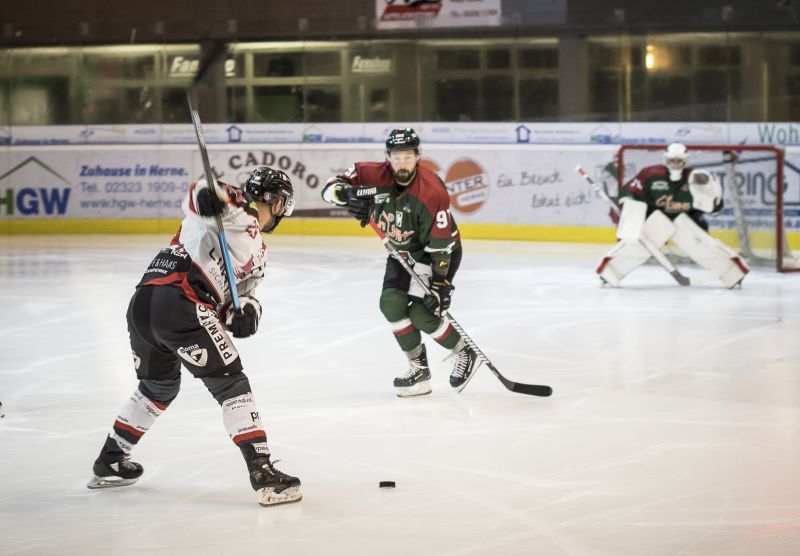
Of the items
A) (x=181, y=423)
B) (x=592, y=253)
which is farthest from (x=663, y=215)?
(x=181, y=423)

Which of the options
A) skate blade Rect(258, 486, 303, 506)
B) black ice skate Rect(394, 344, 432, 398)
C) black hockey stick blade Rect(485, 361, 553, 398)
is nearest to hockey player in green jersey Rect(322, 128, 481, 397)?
black ice skate Rect(394, 344, 432, 398)

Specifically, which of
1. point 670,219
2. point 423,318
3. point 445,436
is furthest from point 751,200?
point 445,436

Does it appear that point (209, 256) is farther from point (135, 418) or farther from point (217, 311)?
point (135, 418)

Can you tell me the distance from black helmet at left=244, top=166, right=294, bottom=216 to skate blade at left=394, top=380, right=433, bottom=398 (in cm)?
165

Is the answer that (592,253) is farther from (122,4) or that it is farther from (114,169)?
(122,4)

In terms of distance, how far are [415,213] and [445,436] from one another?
41.2 inches

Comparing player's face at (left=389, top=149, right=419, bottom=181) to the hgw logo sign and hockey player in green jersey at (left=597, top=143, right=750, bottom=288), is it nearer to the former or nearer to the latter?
hockey player in green jersey at (left=597, top=143, right=750, bottom=288)

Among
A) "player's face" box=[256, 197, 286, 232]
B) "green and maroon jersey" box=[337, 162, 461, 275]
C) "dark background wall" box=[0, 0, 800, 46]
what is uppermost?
"dark background wall" box=[0, 0, 800, 46]

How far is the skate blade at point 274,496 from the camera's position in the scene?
344 centimetres

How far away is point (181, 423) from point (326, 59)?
9.24 metres

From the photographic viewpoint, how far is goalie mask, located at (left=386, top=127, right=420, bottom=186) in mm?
4875

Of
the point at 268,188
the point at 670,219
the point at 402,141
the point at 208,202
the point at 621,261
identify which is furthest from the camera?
the point at 670,219

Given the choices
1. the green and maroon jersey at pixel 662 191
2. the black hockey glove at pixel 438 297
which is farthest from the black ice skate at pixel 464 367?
the green and maroon jersey at pixel 662 191

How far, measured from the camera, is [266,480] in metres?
3.43
